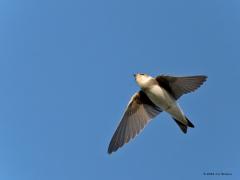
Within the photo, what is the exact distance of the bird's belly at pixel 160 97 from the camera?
7770 mm

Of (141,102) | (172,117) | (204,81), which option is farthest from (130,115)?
(204,81)

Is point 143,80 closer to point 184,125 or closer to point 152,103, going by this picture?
point 152,103

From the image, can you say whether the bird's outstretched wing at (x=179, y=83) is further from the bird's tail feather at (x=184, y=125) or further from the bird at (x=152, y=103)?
the bird's tail feather at (x=184, y=125)

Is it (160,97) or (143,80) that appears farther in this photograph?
(143,80)

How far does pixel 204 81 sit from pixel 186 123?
876 millimetres

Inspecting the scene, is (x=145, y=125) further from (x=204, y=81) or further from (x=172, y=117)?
(x=204, y=81)

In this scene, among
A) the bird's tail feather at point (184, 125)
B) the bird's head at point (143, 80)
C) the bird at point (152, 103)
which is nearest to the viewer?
the bird at point (152, 103)

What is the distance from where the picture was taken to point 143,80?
809cm

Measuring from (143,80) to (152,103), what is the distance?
0.67 meters

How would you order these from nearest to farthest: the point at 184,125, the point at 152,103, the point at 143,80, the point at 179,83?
the point at 179,83
the point at 184,125
the point at 143,80
the point at 152,103

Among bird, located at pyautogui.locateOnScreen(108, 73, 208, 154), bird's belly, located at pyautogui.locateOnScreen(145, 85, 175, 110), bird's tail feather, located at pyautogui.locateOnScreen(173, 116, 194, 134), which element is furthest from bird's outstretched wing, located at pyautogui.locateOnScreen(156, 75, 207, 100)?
bird's tail feather, located at pyautogui.locateOnScreen(173, 116, 194, 134)

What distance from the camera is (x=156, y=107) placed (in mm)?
8469

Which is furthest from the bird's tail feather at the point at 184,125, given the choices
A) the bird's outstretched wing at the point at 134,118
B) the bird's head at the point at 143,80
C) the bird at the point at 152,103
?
the bird's head at the point at 143,80

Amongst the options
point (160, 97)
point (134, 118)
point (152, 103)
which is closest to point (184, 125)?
point (160, 97)
